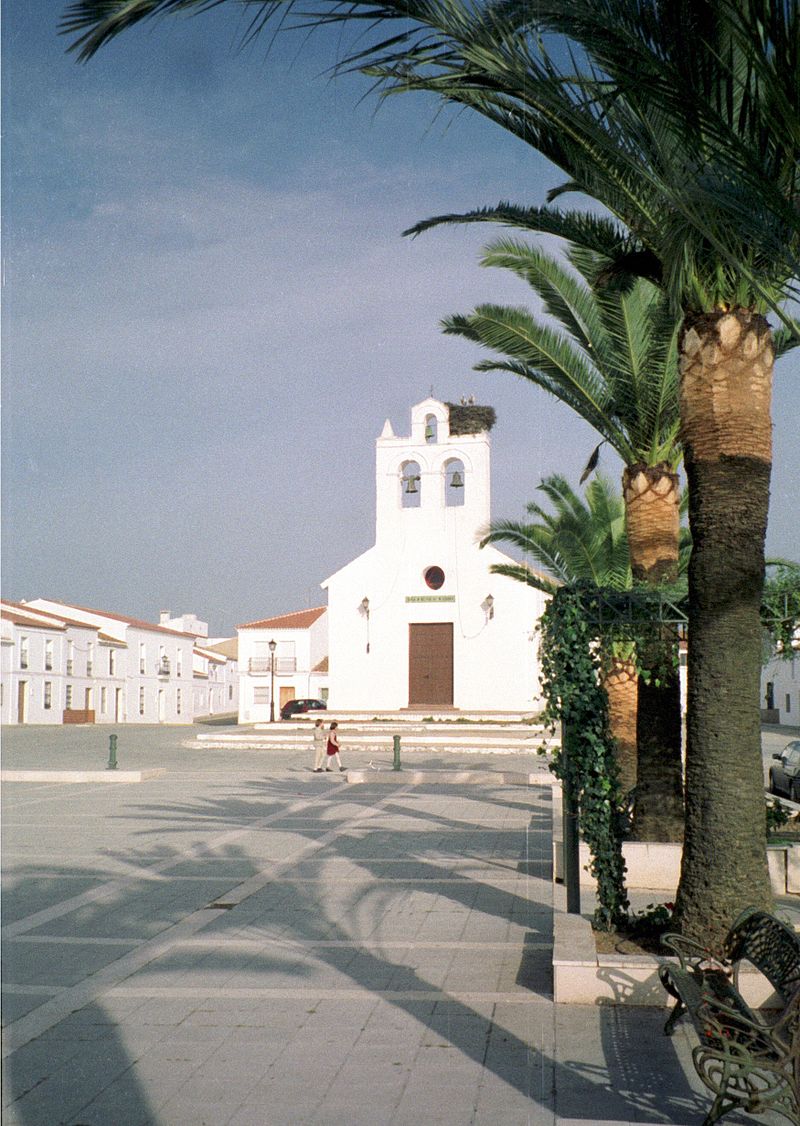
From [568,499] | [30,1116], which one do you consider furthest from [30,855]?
[568,499]

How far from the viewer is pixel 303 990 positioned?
6.91 m

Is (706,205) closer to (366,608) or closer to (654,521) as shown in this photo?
(654,521)

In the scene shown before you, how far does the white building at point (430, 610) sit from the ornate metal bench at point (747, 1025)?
3336 centimetres

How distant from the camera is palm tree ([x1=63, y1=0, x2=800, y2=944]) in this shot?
5598 millimetres

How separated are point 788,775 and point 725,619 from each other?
14.4 meters

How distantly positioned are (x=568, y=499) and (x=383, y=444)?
18.0 metres

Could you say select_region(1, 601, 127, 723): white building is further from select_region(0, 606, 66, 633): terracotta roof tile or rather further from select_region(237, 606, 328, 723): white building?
select_region(237, 606, 328, 723): white building

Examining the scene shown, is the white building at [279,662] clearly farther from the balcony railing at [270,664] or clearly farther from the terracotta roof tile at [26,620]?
the terracotta roof tile at [26,620]

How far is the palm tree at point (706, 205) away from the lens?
560cm

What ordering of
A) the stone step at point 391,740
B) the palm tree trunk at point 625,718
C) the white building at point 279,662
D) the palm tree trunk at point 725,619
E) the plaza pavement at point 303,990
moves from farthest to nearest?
the white building at point 279,662 → the stone step at point 391,740 → the palm tree trunk at point 625,718 → the palm tree trunk at point 725,619 → the plaza pavement at point 303,990

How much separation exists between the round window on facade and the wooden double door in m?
1.44

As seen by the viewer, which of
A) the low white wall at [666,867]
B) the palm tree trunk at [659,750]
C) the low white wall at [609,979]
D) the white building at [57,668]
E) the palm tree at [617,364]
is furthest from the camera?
the white building at [57,668]

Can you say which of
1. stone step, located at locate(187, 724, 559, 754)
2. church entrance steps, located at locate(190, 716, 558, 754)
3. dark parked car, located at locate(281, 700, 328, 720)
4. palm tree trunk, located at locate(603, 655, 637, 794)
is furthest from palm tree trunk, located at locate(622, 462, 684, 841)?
dark parked car, located at locate(281, 700, 328, 720)

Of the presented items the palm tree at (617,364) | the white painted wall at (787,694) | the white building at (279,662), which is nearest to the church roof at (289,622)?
the white building at (279,662)
